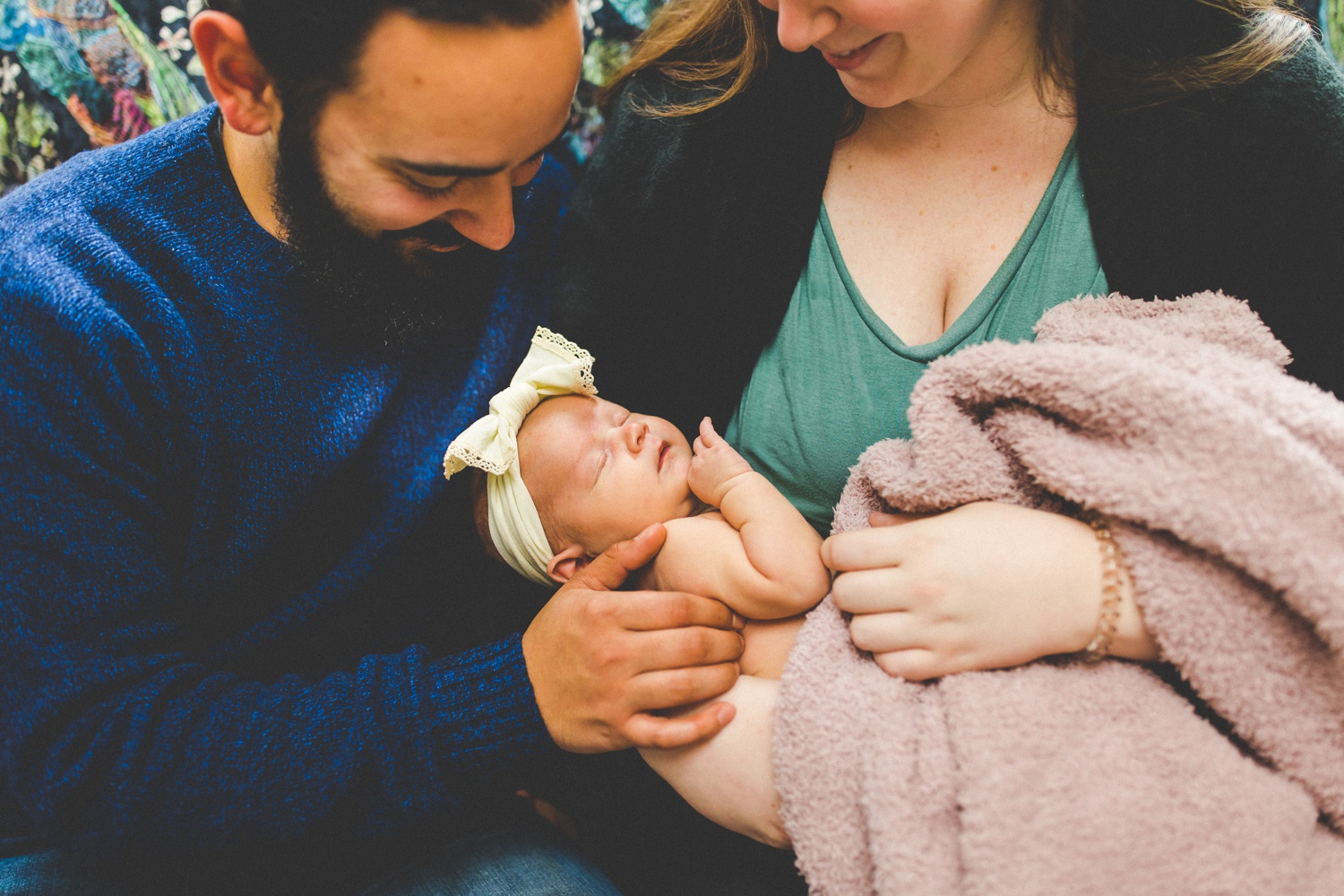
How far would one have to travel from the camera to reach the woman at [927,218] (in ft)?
2.98

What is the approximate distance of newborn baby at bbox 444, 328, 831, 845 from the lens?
3.26 ft

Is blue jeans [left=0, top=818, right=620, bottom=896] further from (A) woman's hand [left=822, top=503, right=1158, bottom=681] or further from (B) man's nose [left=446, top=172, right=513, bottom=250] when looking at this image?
(B) man's nose [left=446, top=172, right=513, bottom=250]

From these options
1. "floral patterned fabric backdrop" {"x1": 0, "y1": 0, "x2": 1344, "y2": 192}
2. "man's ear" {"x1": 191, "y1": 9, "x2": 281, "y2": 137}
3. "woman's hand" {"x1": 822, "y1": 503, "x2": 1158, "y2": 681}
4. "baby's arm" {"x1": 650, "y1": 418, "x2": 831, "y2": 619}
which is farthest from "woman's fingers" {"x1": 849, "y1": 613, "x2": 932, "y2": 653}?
"floral patterned fabric backdrop" {"x1": 0, "y1": 0, "x2": 1344, "y2": 192}

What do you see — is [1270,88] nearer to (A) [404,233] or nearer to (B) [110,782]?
(A) [404,233]

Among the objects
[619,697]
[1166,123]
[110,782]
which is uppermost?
[1166,123]

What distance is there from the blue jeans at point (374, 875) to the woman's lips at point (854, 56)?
3.73 feet

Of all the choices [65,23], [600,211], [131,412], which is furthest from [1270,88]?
[65,23]

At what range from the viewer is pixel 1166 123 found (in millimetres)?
1018

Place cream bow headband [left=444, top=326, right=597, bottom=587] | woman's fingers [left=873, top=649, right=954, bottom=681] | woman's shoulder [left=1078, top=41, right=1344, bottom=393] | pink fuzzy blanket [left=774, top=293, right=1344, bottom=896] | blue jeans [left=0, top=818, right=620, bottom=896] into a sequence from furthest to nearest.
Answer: cream bow headband [left=444, top=326, right=597, bottom=587] < blue jeans [left=0, top=818, right=620, bottom=896] < woman's shoulder [left=1078, top=41, right=1344, bottom=393] < woman's fingers [left=873, top=649, right=954, bottom=681] < pink fuzzy blanket [left=774, top=293, right=1344, bottom=896]

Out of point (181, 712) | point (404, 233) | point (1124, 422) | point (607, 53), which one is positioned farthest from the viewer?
point (607, 53)

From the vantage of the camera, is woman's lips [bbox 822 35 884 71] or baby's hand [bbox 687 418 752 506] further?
baby's hand [bbox 687 418 752 506]

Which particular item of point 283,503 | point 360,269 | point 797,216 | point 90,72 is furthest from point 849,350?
point 90,72

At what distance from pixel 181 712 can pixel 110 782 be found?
0.10 m

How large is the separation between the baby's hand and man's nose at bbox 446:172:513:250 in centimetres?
40
